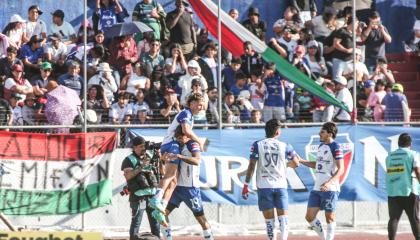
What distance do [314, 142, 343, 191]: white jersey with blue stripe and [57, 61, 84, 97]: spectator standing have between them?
17.7 feet

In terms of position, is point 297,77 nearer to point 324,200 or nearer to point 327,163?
point 327,163

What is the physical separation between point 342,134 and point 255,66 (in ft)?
9.33

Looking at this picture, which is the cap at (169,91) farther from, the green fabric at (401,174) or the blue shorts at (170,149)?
the green fabric at (401,174)

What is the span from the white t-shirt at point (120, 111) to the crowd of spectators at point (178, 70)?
0.08 feet

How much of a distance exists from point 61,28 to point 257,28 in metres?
4.42

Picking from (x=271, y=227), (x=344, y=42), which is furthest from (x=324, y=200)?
(x=344, y=42)

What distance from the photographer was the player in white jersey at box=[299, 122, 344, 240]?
1834 centimetres

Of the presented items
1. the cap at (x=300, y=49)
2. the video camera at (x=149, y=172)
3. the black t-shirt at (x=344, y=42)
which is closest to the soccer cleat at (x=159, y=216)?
the video camera at (x=149, y=172)

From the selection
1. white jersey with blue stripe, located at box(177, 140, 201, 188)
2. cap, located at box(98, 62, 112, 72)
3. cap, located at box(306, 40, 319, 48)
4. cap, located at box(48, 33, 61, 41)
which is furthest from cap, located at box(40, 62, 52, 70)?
cap, located at box(306, 40, 319, 48)

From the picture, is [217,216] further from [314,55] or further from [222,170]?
[314,55]

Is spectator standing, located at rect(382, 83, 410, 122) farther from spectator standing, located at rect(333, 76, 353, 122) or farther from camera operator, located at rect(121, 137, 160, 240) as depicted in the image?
camera operator, located at rect(121, 137, 160, 240)

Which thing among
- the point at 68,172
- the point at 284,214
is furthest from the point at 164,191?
the point at 68,172

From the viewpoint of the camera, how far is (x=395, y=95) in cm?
2364

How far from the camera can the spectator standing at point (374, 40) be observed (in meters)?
27.0
